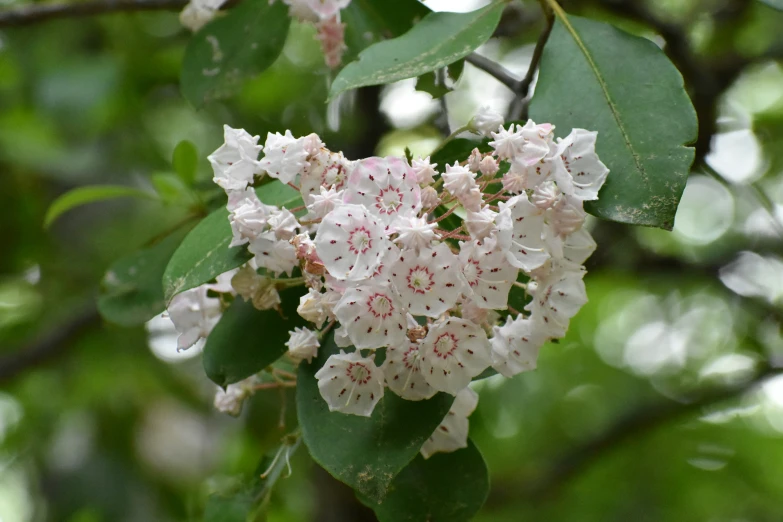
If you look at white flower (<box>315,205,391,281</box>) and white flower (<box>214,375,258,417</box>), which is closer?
white flower (<box>315,205,391,281</box>)

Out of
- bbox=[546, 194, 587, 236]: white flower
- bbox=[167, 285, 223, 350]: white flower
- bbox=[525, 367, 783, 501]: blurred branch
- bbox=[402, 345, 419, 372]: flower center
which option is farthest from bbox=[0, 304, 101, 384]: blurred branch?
bbox=[546, 194, 587, 236]: white flower

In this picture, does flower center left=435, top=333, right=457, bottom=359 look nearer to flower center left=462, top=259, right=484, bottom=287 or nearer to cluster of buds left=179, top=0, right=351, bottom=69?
flower center left=462, top=259, right=484, bottom=287

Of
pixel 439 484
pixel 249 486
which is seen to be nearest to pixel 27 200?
pixel 249 486

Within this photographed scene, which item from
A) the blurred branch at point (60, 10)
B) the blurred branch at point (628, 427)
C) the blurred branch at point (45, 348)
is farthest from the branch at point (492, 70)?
the blurred branch at point (45, 348)

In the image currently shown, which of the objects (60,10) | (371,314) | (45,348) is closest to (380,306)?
(371,314)

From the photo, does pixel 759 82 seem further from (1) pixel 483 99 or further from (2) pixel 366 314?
(2) pixel 366 314

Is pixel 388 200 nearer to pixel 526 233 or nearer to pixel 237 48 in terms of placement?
pixel 526 233
